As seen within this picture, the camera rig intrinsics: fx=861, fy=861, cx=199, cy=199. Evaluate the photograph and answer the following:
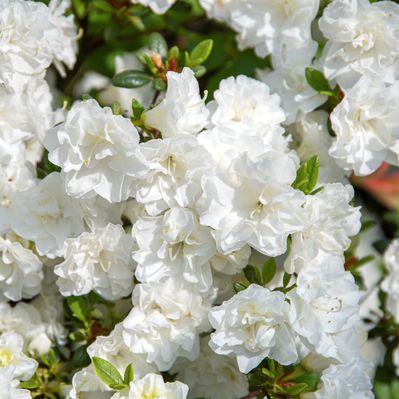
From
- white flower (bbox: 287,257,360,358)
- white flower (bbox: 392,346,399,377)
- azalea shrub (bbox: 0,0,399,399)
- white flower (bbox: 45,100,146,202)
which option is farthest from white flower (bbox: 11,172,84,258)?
white flower (bbox: 392,346,399,377)

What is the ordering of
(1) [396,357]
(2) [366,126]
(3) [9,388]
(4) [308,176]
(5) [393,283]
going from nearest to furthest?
(3) [9,388], (4) [308,176], (2) [366,126], (5) [393,283], (1) [396,357]

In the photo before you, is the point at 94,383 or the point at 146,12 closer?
the point at 94,383

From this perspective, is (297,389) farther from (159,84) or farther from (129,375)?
(159,84)

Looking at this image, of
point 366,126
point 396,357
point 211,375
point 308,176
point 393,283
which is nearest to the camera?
point 308,176

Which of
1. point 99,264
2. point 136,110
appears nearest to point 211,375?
point 99,264

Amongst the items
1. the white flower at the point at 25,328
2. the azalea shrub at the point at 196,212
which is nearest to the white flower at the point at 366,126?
the azalea shrub at the point at 196,212

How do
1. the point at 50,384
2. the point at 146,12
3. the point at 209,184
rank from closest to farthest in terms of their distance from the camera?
the point at 209,184 → the point at 50,384 → the point at 146,12

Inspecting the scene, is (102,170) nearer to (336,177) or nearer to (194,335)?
(194,335)

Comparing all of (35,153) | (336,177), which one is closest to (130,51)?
(35,153)
